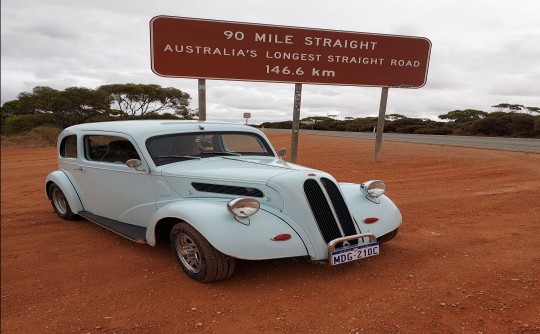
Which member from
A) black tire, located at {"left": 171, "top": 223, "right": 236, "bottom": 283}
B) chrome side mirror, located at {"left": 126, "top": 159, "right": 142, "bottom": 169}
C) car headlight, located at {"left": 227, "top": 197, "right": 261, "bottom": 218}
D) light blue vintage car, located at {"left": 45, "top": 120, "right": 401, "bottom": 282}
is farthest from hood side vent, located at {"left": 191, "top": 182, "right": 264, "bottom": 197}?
chrome side mirror, located at {"left": 126, "top": 159, "right": 142, "bottom": 169}

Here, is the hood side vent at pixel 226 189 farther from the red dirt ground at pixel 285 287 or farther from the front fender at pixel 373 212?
the front fender at pixel 373 212

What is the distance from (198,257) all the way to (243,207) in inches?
25.6

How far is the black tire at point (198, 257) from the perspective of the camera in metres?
3.17

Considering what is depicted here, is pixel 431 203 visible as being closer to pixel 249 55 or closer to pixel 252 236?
pixel 252 236

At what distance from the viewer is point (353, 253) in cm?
332

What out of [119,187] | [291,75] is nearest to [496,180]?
[291,75]

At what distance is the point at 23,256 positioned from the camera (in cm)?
389

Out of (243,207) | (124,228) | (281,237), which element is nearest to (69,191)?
(124,228)

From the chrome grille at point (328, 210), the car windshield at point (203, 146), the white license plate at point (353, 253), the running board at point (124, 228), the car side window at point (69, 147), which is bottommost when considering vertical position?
the running board at point (124, 228)

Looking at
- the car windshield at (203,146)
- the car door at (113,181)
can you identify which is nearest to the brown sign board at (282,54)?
the car door at (113,181)

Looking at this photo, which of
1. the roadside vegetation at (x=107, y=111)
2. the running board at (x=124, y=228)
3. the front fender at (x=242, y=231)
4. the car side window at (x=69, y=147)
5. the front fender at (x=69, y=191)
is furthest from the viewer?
the roadside vegetation at (x=107, y=111)

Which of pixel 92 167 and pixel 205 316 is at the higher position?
pixel 92 167

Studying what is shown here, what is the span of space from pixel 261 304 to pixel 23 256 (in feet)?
8.79

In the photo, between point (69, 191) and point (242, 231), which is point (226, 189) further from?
point (69, 191)
